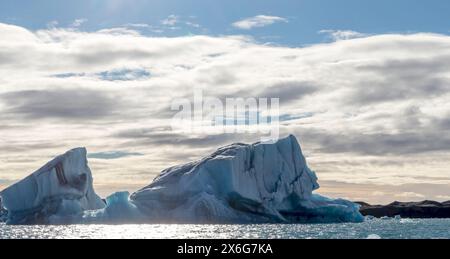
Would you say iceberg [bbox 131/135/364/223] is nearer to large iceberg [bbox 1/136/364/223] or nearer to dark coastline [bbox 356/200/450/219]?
large iceberg [bbox 1/136/364/223]

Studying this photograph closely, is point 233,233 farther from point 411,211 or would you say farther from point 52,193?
point 411,211

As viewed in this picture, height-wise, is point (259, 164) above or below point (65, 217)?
above

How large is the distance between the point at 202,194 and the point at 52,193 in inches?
607

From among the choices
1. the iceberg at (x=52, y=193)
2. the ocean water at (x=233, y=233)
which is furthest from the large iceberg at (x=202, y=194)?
the ocean water at (x=233, y=233)

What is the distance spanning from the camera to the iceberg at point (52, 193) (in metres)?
67.4

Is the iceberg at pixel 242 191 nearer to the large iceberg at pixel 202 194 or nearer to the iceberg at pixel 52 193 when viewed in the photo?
the large iceberg at pixel 202 194

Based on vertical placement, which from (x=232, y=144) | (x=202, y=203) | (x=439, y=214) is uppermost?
(x=232, y=144)

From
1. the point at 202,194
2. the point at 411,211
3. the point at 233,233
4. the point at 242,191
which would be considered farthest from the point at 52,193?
the point at 411,211

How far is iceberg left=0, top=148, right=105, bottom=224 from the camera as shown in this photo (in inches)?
2655

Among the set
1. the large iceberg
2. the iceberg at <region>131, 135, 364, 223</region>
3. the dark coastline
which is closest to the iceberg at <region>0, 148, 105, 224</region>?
the large iceberg
